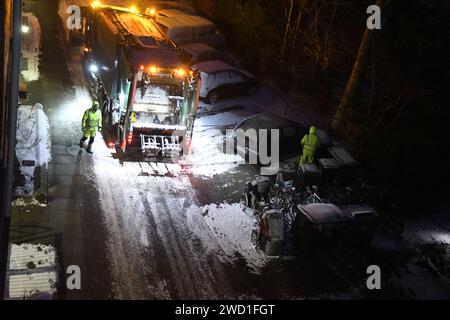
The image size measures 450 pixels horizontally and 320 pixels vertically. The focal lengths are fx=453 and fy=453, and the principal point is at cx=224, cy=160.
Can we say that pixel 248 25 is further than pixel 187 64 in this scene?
Yes

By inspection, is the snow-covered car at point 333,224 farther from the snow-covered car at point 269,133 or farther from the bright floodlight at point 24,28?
the bright floodlight at point 24,28

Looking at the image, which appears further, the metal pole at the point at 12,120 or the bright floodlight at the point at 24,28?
the bright floodlight at the point at 24,28

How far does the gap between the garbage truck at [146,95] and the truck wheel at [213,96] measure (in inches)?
137

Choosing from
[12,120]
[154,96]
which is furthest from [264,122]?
[12,120]

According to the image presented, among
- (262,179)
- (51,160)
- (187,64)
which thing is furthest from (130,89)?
(262,179)

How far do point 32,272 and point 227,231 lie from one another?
4.30 metres

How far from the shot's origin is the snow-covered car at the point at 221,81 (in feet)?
56.3

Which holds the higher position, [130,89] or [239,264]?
[130,89]

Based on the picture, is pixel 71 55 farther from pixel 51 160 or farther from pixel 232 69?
pixel 51 160

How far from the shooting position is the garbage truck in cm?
1254

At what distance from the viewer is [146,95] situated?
1313 centimetres

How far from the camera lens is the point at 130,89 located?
12227mm

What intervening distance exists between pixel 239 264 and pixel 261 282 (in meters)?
0.66

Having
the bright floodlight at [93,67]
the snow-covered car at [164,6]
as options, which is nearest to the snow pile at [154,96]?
the bright floodlight at [93,67]
